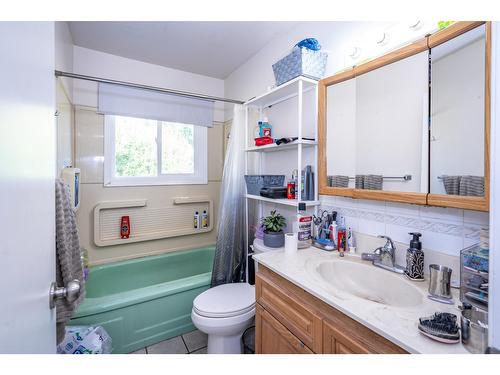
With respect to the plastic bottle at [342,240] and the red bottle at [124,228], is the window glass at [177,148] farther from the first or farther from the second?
the plastic bottle at [342,240]

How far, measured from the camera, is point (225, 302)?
4.92ft

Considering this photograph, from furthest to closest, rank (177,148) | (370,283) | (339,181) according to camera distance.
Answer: (177,148) < (339,181) < (370,283)

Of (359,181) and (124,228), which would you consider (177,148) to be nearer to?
(124,228)

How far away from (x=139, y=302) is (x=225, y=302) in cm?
71

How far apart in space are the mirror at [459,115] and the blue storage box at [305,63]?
0.64 m

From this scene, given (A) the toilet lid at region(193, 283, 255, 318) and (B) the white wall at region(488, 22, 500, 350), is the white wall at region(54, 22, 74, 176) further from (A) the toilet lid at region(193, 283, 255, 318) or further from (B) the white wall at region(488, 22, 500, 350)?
(B) the white wall at region(488, 22, 500, 350)

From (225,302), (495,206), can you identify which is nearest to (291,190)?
(225,302)

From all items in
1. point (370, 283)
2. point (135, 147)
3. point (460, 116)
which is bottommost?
point (370, 283)

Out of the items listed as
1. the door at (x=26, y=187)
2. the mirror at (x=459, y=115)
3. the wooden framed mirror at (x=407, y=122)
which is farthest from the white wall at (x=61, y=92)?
the mirror at (x=459, y=115)

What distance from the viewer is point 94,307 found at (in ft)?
5.13

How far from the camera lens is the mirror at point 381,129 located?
3.34ft

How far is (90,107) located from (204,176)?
1312 millimetres
